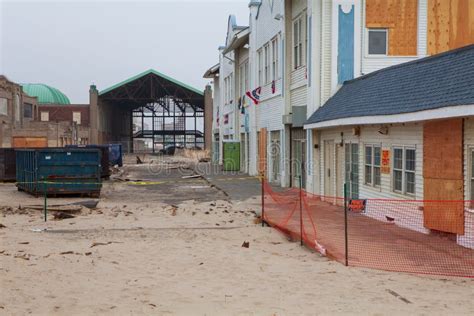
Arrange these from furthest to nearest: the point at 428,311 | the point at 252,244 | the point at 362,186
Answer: the point at 362,186, the point at 252,244, the point at 428,311

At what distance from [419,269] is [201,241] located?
14.9ft

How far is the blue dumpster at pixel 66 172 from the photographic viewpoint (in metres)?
20.7

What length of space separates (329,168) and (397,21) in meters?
5.19

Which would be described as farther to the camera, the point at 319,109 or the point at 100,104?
the point at 100,104

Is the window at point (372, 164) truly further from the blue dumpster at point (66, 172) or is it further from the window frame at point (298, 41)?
the blue dumpster at point (66, 172)

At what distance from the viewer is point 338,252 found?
10.2m

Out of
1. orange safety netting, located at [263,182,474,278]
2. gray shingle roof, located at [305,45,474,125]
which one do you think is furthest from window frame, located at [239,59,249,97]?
orange safety netting, located at [263,182,474,278]

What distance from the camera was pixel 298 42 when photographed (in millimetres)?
22000

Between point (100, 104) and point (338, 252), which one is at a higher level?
point (100, 104)

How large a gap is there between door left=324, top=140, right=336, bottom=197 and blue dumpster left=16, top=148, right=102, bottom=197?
26.5 feet

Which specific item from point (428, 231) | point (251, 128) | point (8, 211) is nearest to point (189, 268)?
point (428, 231)

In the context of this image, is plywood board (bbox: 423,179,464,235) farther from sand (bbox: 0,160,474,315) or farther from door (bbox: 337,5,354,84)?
door (bbox: 337,5,354,84)

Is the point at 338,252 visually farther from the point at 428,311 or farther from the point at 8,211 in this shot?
the point at 8,211

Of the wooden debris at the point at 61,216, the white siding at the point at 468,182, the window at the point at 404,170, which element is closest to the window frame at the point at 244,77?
the wooden debris at the point at 61,216
